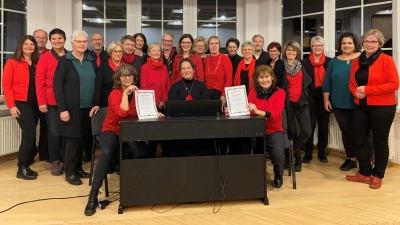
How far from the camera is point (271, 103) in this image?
301 cm

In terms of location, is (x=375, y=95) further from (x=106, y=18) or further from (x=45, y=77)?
(x=106, y=18)

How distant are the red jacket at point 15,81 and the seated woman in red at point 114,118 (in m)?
1.27

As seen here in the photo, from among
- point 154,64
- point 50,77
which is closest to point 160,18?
point 154,64

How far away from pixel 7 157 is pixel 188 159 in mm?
2967

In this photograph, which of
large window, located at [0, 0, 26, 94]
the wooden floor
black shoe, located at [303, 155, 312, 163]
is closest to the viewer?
the wooden floor

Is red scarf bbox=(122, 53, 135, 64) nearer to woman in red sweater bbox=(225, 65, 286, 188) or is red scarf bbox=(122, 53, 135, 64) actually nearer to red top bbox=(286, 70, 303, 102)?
woman in red sweater bbox=(225, 65, 286, 188)

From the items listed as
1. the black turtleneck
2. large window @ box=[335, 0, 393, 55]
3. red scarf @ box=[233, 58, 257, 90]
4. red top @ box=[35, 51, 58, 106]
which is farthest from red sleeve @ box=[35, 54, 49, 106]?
large window @ box=[335, 0, 393, 55]

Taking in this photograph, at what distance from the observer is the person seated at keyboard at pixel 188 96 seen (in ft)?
10.3

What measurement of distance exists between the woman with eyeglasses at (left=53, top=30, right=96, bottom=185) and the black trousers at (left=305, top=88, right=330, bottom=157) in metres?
2.54

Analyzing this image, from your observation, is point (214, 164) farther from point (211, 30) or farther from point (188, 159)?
point (211, 30)

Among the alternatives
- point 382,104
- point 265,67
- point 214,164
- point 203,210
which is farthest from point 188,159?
point 382,104

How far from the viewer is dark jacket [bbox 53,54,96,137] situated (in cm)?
318

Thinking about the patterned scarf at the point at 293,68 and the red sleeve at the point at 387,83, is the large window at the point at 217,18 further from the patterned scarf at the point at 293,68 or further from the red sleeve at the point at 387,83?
the red sleeve at the point at 387,83

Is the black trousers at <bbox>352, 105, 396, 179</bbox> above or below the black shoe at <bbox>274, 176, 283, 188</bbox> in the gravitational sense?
above
